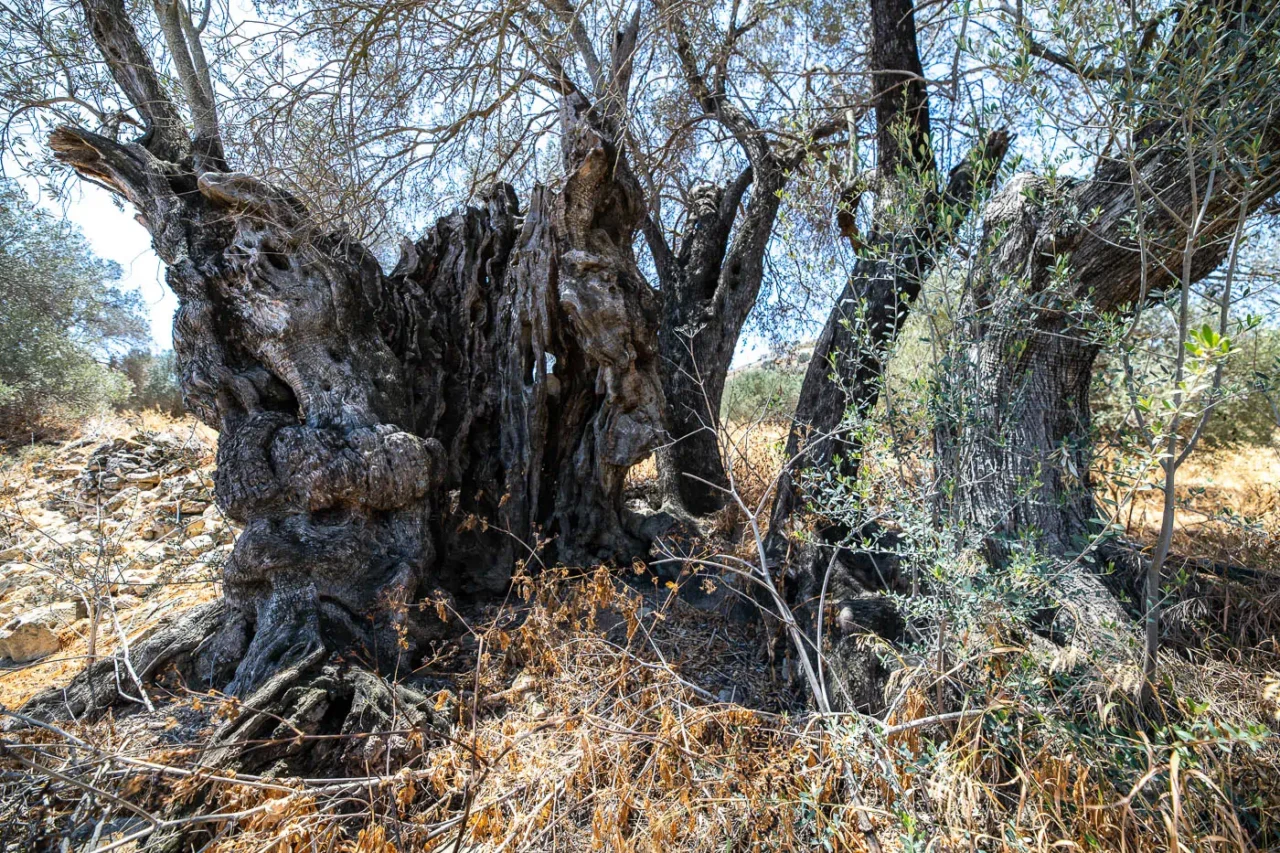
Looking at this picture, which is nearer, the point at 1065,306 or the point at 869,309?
the point at 1065,306

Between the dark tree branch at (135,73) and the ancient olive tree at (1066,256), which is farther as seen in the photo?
the dark tree branch at (135,73)

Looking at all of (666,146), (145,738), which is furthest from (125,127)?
(145,738)

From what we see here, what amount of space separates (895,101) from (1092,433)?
2.79m

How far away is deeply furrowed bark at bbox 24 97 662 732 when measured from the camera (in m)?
2.99

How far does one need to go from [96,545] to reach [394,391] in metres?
2.74

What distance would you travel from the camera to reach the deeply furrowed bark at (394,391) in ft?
9.82

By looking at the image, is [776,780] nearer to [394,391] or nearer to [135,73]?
[394,391]

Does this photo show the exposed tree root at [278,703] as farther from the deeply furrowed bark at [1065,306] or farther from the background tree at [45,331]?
the background tree at [45,331]

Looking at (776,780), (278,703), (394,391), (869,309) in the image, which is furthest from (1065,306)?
(278,703)

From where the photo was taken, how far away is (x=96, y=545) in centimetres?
427

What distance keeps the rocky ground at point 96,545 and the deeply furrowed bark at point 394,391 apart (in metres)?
0.87

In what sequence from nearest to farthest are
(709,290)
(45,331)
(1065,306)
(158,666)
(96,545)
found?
(1065,306)
(158,666)
(96,545)
(709,290)
(45,331)

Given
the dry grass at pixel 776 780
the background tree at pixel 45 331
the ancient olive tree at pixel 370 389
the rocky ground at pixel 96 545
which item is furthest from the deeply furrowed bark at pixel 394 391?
the background tree at pixel 45 331

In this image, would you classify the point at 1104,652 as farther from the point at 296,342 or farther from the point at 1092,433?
the point at 296,342
